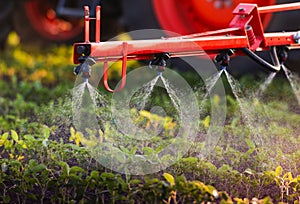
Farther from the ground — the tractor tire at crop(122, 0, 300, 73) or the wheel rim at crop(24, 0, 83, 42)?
the wheel rim at crop(24, 0, 83, 42)

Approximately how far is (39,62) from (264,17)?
215cm

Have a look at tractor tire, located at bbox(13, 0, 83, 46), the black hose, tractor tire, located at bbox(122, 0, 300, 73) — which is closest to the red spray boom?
the black hose

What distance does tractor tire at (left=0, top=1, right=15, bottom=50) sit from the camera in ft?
22.1

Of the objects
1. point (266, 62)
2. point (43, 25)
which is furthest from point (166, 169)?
point (43, 25)

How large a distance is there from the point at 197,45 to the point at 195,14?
171cm

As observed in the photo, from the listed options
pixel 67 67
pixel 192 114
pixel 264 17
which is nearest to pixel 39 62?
pixel 67 67

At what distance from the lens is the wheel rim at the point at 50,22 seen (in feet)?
23.1

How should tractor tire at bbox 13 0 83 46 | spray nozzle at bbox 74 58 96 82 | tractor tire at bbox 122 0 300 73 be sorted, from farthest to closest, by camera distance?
tractor tire at bbox 13 0 83 46
tractor tire at bbox 122 0 300 73
spray nozzle at bbox 74 58 96 82

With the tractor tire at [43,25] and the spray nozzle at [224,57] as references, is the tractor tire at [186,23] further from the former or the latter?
the tractor tire at [43,25]

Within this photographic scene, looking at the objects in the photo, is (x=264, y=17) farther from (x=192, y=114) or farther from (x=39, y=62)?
(x=39, y=62)

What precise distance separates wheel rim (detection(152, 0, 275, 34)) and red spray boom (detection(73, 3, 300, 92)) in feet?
3.17

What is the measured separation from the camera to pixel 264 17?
493 centimetres

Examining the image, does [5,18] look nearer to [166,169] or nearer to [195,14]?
[195,14]

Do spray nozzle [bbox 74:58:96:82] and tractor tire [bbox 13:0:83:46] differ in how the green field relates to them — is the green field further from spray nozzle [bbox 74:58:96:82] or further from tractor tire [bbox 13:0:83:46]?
tractor tire [bbox 13:0:83:46]
